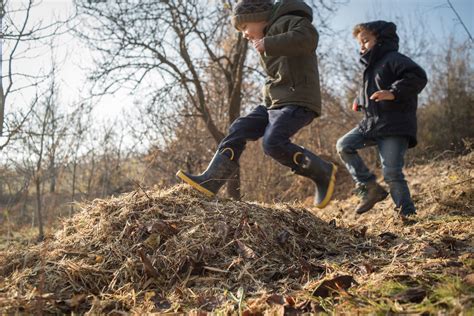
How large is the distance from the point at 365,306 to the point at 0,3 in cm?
453

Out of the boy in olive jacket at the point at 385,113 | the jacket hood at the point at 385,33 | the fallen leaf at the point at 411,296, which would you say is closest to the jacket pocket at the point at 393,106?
the boy in olive jacket at the point at 385,113

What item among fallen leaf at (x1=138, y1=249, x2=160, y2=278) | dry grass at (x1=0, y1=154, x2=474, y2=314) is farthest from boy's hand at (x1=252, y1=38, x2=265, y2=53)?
fallen leaf at (x1=138, y1=249, x2=160, y2=278)

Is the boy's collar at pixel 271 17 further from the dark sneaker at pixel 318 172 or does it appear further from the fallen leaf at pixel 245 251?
the fallen leaf at pixel 245 251

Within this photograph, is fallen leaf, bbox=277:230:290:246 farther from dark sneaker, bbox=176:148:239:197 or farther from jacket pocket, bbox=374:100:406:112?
jacket pocket, bbox=374:100:406:112

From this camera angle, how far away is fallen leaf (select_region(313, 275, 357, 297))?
1.83 metres

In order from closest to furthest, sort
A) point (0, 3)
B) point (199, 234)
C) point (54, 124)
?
point (199, 234) < point (0, 3) < point (54, 124)

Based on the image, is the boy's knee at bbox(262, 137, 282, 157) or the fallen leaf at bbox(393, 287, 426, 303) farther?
the boy's knee at bbox(262, 137, 282, 157)

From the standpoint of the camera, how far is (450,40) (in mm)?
14148

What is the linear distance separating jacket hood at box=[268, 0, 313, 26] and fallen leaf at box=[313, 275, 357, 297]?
245cm

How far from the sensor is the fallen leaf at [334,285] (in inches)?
72.2

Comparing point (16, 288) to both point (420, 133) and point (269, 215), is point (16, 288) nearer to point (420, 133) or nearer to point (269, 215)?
point (269, 215)

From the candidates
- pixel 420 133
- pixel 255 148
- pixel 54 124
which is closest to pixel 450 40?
pixel 420 133

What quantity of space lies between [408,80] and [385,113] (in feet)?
1.16

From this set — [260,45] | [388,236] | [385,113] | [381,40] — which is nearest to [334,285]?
[388,236]
